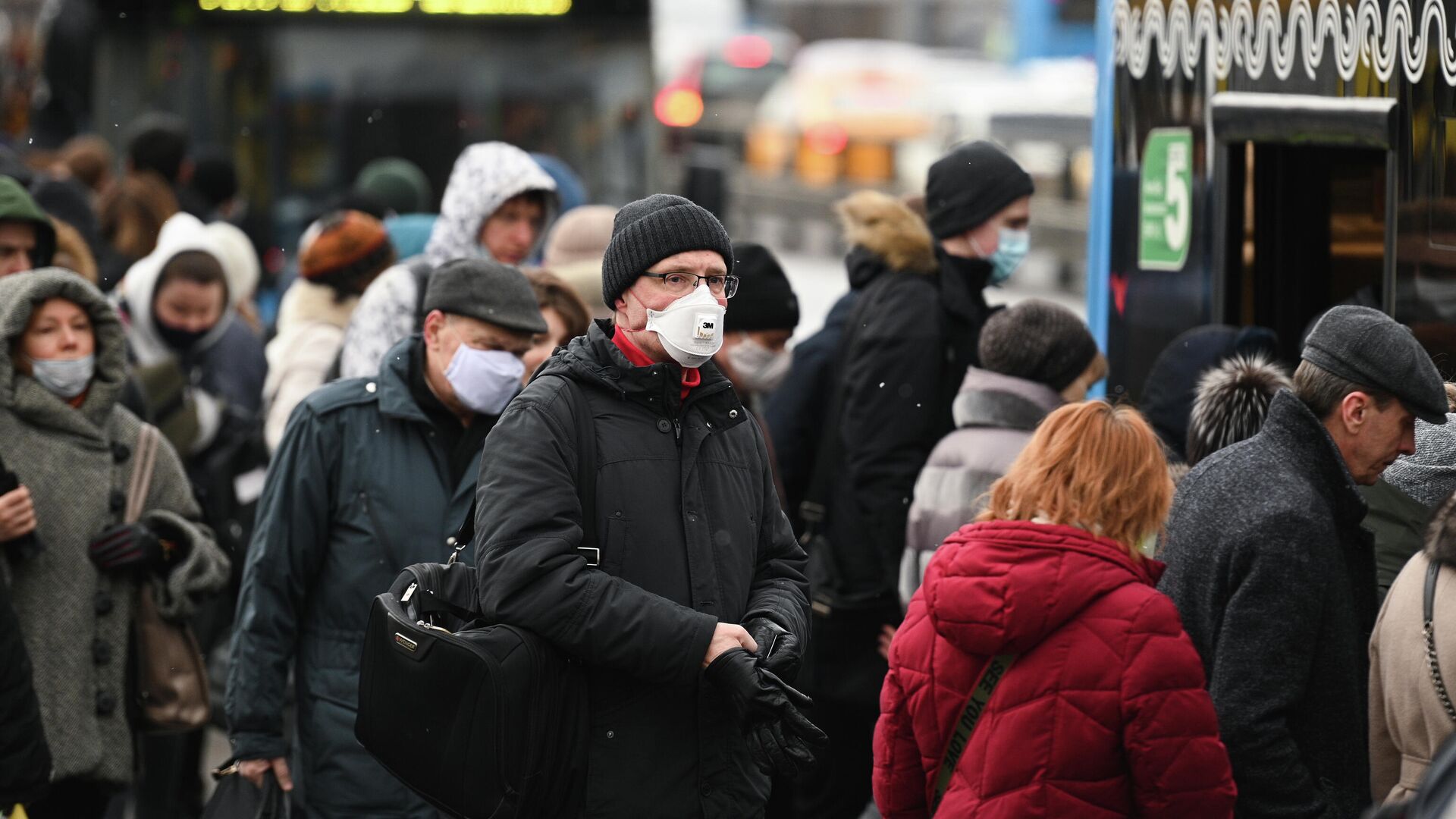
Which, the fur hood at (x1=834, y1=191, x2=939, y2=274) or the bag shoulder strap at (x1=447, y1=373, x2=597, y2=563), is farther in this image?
the fur hood at (x1=834, y1=191, x2=939, y2=274)

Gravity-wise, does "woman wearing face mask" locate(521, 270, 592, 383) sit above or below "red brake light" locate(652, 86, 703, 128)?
below

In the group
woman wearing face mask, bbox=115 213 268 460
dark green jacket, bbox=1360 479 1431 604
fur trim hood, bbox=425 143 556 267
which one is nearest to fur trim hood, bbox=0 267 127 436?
fur trim hood, bbox=425 143 556 267

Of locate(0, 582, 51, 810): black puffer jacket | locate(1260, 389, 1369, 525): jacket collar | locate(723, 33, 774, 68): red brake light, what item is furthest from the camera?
locate(723, 33, 774, 68): red brake light

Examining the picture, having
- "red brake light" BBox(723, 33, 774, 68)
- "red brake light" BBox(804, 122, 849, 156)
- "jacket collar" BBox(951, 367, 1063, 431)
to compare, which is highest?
"red brake light" BBox(723, 33, 774, 68)

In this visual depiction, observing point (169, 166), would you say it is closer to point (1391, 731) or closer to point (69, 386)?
point (69, 386)

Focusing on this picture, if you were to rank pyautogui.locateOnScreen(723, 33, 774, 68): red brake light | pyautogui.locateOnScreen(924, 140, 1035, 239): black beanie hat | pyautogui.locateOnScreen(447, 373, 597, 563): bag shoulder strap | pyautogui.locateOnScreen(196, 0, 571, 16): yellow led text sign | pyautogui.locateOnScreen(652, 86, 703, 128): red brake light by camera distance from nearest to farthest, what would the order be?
pyautogui.locateOnScreen(447, 373, 597, 563): bag shoulder strap → pyautogui.locateOnScreen(924, 140, 1035, 239): black beanie hat → pyautogui.locateOnScreen(196, 0, 571, 16): yellow led text sign → pyautogui.locateOnScreen(652, 86, 703, 128): red brake light → pyautogui.locateOnScreen(723, 33, 774, 68): red brake light

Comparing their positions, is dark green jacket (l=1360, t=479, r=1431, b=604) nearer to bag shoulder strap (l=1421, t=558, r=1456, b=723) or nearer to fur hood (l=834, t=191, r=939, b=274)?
bag shoulder strap (l=1421, t=558, r=1456, b=723)

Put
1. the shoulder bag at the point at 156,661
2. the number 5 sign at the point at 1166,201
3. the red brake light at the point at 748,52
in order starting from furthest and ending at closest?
the red brake light at the point at 748,52 → the number 5 sign at the point at 1166,201 → the shoulder bag at the point at 156,661

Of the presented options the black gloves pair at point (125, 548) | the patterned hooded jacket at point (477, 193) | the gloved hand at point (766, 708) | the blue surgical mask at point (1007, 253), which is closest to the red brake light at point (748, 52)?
the patterned hooded jacket at point (477, 193)

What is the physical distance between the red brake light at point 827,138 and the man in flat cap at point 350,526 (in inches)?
1061

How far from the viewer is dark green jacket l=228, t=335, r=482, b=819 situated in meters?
4.56

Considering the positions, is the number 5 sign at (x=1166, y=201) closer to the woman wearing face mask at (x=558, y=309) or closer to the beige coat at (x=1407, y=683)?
the woman wearing face mask at (x=558, y=309)

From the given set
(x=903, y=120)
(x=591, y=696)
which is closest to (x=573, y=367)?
(x=591, y=696)

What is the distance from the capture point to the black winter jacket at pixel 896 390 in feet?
18.8
